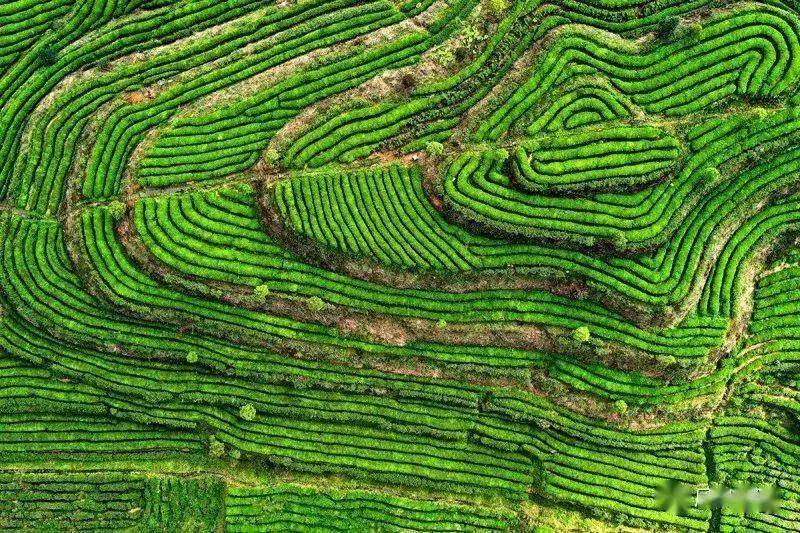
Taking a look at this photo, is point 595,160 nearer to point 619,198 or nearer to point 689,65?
point 619,198

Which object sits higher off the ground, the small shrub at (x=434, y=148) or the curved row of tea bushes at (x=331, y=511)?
the small shrub at (x=434, y=148)

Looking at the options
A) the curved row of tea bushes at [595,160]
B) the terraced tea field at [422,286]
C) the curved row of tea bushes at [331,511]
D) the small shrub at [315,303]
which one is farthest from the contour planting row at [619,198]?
the curved row of tea bushes at [331,511]

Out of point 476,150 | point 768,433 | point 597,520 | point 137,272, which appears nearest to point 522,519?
point 597,520

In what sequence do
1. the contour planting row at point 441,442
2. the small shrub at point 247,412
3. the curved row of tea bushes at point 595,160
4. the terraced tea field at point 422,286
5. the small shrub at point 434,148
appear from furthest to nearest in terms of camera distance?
the contour planting row at point 441,442 → the terraced tea field at point 422,286 → the small shrub at point 434,148 → the small shrub at point 247,412 → the curved row of tea bushes at point 595,160

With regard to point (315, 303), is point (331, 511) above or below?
below

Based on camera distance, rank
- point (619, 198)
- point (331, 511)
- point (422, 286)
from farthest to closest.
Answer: point (422, 286) → point (331, 511) → point (619, 198)

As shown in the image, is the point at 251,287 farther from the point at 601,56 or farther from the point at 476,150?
the point at 601,56

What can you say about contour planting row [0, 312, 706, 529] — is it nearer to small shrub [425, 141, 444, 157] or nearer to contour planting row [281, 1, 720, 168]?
contour planting row [281, 1, 720, 168]

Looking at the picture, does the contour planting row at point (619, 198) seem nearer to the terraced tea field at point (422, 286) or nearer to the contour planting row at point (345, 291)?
the terraced tea field at point (422, 286)

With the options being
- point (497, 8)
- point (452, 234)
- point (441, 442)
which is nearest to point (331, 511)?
point (441, 442)

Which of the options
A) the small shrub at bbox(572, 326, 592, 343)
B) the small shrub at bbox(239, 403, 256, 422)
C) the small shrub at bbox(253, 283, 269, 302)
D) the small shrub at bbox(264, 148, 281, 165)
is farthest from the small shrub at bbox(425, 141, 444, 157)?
the small shrub at bbox(239, 403, 256, 422)
